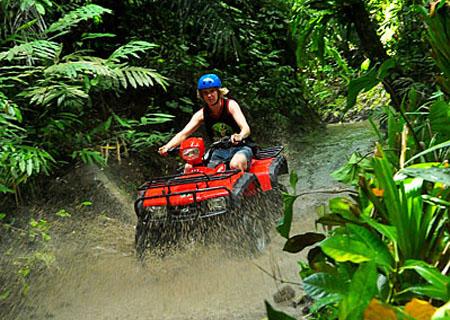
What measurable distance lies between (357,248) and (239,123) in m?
4.71

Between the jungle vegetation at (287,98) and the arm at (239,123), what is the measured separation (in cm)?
63

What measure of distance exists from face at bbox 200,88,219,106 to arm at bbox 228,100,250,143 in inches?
6.4

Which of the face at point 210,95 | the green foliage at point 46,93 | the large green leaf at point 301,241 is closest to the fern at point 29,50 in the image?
the green foliage at point 46,93

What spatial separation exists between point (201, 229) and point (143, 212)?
0.51 m

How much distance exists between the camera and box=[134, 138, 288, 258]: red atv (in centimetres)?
487

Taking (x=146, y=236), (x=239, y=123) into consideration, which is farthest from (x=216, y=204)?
(x=239, y=123)

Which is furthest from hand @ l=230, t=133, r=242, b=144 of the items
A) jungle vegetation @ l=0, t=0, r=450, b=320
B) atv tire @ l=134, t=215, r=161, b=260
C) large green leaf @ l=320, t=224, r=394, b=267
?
large green leaf @ l=320, t=224, r=394, b=267

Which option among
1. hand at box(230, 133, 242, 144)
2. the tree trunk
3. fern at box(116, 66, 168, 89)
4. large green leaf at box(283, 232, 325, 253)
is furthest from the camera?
hand at box(230, 133, 242, 144)

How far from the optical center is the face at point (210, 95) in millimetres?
5875

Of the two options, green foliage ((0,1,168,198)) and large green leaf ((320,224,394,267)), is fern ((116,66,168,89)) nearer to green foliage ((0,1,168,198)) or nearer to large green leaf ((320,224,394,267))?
green foliage ((0,1,168,198))

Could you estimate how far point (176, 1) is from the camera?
24.3ft

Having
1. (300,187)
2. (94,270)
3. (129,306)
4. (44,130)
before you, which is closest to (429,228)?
(129,306)

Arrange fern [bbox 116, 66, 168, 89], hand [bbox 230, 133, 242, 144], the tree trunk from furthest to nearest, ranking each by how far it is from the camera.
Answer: hand [bbox 230, 133, 242, 144], fern [bbox 116, 66, 168, 89], the tree trunk

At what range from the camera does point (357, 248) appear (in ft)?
3.82
